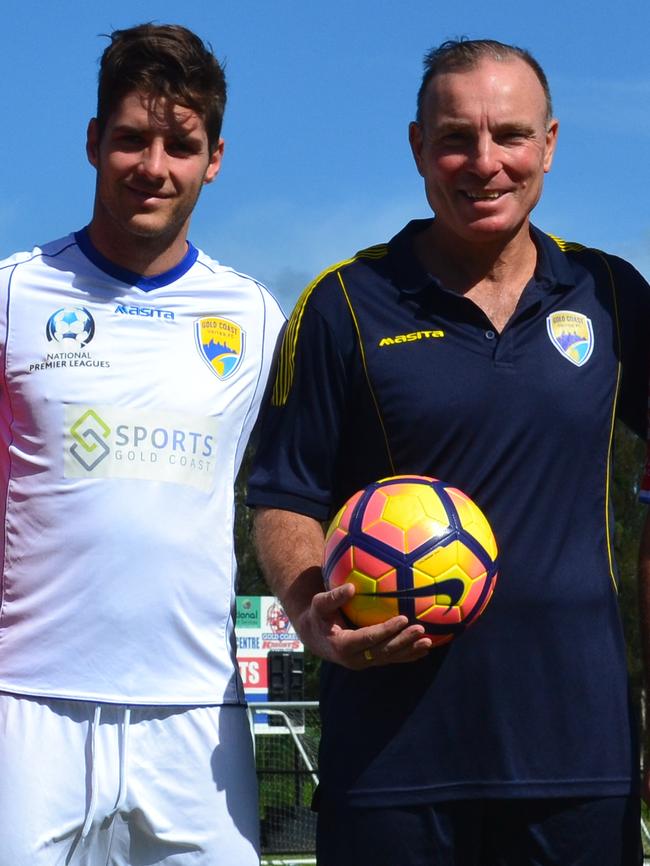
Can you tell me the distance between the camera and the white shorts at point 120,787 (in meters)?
3.98

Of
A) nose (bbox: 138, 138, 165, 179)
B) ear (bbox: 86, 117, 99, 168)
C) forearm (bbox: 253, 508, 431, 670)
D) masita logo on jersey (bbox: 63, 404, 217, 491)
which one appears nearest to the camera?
forearm (bbox: 253, 508, 431, 670)

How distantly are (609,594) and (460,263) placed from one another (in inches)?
43.6

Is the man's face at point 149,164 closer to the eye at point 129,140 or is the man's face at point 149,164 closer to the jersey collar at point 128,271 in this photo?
the eye at point 129,140

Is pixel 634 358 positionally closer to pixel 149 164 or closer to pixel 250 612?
pixel 149 164

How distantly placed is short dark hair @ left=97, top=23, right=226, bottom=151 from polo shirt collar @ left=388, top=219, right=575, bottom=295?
821 millimetres

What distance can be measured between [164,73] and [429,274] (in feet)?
3.77

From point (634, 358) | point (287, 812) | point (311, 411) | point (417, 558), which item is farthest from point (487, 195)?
point (287, 812)

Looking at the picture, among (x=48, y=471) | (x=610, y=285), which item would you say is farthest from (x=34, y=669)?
(x=610, y=285)

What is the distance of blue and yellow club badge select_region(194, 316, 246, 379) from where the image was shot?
14.4 feet

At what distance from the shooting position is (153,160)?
169 inches

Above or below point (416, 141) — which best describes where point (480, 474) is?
below

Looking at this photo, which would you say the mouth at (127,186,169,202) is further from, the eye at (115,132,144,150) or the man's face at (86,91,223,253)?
the eye at (115,132,144,150)

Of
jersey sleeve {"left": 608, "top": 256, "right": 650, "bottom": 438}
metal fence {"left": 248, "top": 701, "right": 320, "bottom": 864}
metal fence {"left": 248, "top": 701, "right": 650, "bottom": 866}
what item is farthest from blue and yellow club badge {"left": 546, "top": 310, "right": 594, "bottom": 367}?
metal fence {"left": 248, "top": 701, "right": 650, "bottom": 866}

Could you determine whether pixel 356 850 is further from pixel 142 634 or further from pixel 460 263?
pixel 460 263
